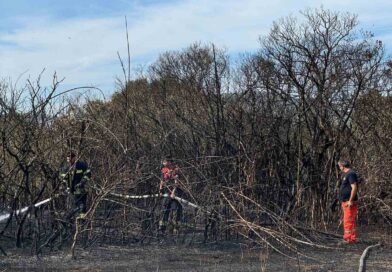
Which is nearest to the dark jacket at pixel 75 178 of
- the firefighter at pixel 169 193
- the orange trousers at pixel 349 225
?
the firefighter at pixel 169 193

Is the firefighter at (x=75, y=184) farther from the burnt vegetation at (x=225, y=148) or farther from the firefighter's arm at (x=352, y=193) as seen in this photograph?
the firefighter's arm at (x=352, y=193)

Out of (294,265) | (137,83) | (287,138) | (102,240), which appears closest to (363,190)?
(287,138)

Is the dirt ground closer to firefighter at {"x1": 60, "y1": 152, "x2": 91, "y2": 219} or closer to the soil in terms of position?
the soil

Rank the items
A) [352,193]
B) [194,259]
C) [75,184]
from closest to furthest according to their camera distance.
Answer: [194,259] → [75,184] → [352,193]

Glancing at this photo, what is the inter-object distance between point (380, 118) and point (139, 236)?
24.0 ft

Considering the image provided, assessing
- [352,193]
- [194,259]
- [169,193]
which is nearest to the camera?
[194,259]

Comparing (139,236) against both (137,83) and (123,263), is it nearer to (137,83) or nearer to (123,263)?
(123,263)

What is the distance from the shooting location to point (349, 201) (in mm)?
12758

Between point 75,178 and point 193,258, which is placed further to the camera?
point 75,178

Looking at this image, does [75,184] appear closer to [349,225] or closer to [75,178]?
[75,178]

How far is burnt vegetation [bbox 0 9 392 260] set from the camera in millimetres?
11703

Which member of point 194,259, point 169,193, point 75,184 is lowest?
point 194,259

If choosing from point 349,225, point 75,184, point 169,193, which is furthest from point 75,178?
point 349,225

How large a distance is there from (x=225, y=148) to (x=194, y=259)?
4.41 meters
